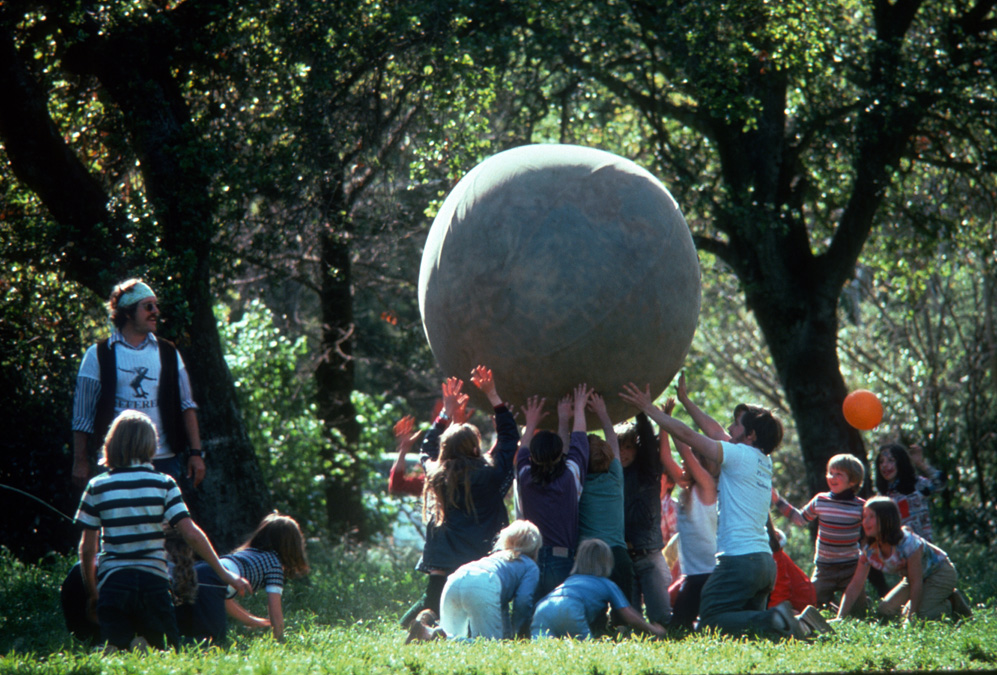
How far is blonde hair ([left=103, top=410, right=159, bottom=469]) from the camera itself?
499cm

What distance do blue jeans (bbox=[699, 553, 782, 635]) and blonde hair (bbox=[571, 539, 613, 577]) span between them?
68cm

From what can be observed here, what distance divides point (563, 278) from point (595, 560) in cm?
184

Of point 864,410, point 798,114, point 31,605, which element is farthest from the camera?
point 798,114

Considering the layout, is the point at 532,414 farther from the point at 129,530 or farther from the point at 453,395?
the point at 129,530

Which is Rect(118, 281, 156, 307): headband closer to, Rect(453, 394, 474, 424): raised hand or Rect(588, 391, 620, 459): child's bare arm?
Rect(453, 394, 474, 424): raised hand

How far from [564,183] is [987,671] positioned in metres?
3.41

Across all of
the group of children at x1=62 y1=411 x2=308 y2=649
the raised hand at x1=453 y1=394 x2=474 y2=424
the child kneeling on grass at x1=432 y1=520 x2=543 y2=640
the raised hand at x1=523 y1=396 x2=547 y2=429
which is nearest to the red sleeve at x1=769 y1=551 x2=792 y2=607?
the child kneeling on grass at x1=432 y1=520 x2=543 y2=640

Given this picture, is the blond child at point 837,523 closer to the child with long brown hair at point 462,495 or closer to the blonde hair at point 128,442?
the child with long brown hair at point 462,495

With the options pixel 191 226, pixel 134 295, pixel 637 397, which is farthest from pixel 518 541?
pixel 191 226

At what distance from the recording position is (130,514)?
5023 millimetres

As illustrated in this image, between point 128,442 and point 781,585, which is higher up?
point 128,442

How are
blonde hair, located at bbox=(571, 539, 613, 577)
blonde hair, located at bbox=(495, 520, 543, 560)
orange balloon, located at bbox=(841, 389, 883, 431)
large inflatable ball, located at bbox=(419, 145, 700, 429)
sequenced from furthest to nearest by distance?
1. orange balloon, located at bbox=(841, 389, 883, 431)
2. blonde hair, located at bbox=(571, 539, 613, 577)
3. blonde hair, located at bbox=(495, 520, 543, 560)
4. large inflatable ball, located at bbox=(419, 145, 700, 429)

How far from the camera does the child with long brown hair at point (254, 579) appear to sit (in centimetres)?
583

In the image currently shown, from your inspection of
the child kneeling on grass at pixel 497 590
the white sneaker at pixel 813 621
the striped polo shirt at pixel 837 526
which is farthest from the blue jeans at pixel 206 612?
the striped polo shirt at pixel 837 526
